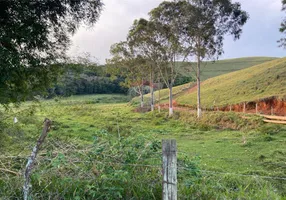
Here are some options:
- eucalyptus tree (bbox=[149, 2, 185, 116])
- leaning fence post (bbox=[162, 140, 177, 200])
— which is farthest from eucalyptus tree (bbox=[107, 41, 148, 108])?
leaning fence post (bbox=[162, 140, 177, 200])

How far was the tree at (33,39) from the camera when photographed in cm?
806

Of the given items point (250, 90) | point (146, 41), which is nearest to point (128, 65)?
point (146, 41)

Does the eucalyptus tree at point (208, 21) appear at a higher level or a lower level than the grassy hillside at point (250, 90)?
higher

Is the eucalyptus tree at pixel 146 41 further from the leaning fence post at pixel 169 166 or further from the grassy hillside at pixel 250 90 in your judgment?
the leaning fence post at pixel 169 166

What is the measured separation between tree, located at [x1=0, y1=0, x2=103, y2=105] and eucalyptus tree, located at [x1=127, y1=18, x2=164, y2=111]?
18.6 m

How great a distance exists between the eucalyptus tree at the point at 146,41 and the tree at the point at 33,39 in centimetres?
1863

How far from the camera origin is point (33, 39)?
340 inches

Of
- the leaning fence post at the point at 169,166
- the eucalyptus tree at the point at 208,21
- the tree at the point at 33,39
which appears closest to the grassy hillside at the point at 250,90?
the eucalyptus tree at the point at 208,21

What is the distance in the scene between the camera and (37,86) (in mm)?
10109

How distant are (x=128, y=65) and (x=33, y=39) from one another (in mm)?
31194

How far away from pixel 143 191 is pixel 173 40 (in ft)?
77.9

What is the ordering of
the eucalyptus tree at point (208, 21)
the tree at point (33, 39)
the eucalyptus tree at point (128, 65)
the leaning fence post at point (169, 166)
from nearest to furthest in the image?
the leaning fence post at point (169, 166) < the tree at point (33, 39) < the eucalyptus tree at point (208, 21) < the eucalyptus tree at point (128, 65)

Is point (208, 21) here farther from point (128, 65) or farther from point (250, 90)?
point (128, 65)

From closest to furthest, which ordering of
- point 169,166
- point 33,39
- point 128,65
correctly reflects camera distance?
point 169,166 → point 33,39 → point 128,65
